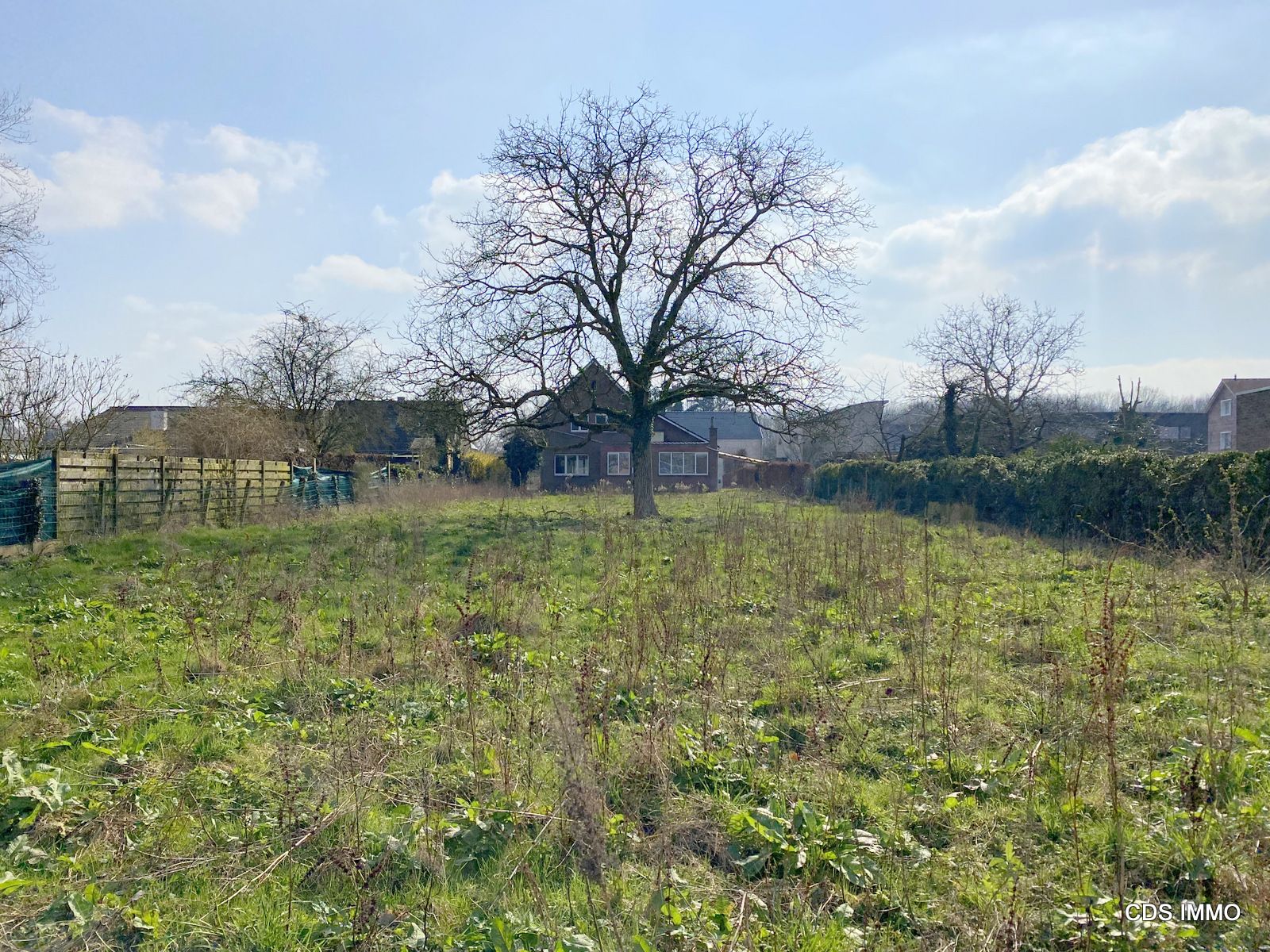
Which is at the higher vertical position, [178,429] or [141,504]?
[178,429]

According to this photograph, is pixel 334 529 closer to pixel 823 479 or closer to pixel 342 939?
pixel 342 939

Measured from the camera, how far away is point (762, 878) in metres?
3.25

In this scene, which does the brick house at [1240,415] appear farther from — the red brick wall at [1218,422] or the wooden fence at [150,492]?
the wooden fence at [150,492]

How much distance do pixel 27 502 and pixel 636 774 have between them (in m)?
12.1

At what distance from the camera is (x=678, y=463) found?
156 ft

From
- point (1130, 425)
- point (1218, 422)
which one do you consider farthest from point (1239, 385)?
point (1130, 425)

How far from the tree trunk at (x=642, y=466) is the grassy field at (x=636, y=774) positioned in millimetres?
13581

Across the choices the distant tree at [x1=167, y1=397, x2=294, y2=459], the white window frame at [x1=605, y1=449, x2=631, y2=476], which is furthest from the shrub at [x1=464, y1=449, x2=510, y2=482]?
the distant tree at [x1=167, y1=397, x2=294, y2=459]

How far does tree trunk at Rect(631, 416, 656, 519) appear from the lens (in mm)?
21531

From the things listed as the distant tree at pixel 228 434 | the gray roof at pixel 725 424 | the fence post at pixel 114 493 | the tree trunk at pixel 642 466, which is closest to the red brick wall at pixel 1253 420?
the tree trunk at pixel 642 466

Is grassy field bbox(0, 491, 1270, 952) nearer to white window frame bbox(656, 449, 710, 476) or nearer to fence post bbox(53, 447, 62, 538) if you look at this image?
fence post bbox(53, 447, 62, 538)

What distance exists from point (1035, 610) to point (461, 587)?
6.36 meters

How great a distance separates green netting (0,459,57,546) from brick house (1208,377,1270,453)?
44475 mm

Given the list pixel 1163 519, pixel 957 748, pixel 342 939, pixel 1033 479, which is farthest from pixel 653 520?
pixel 342 939
